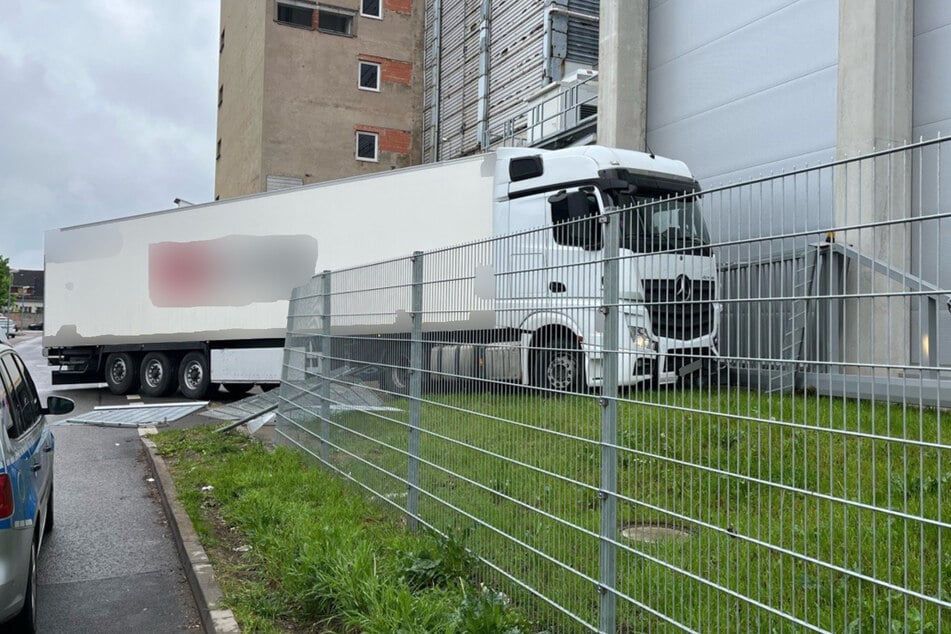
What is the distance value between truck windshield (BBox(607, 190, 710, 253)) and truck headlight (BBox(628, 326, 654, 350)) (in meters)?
0.31

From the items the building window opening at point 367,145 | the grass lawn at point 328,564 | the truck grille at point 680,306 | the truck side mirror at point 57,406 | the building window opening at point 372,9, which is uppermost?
the building window opening at point 372,9

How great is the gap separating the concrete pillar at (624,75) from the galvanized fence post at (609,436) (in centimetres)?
1236

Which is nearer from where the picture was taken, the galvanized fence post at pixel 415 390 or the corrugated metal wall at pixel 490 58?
the galvanized fence post at pixel 415 390

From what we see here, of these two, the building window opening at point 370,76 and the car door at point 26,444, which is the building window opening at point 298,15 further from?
the car door at point 26,444

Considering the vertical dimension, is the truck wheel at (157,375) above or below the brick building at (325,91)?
below

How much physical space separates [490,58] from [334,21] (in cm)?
1109

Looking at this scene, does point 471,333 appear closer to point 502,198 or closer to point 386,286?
point 386,286

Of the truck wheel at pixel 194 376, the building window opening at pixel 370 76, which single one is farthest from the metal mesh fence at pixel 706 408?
the building window opening at pixel 370 76

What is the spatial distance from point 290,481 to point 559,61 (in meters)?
17.7

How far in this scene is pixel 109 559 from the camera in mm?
5992

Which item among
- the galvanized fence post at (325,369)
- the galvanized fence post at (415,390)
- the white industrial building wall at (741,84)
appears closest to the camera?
the galvanized fence post at (415,390)

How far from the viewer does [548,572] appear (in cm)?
399

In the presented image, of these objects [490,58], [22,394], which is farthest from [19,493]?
[490,58]

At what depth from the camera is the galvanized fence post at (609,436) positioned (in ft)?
11.2
